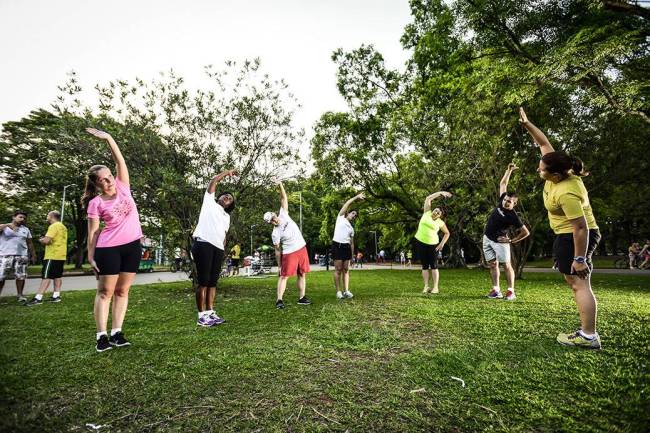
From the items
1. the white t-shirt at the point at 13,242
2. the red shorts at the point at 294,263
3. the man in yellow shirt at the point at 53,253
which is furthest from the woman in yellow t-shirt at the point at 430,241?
the white t-shirt at the point at 13,242

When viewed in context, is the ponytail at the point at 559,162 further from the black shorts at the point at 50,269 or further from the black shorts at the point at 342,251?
the black shorts at the point at 50,269

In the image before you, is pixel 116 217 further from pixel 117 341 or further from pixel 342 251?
pixel 342 251

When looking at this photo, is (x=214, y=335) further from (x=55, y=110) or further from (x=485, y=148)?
(x=485, y=148)

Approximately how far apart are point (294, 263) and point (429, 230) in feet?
12.3

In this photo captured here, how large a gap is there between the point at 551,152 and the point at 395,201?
19.2 m

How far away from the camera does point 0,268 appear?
732 cm

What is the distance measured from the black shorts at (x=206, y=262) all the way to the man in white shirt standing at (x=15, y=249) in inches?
224

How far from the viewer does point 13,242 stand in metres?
7.54

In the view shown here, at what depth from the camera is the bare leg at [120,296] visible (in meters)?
3.78

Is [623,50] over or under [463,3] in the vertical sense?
under

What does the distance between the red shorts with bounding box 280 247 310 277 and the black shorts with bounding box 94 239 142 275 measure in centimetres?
293

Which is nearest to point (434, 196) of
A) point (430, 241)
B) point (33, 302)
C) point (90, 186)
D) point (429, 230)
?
point (429, 230)

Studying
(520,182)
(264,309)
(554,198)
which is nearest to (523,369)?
(554,198)

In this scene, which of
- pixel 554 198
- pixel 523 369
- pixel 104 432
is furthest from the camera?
pixel 554 198
